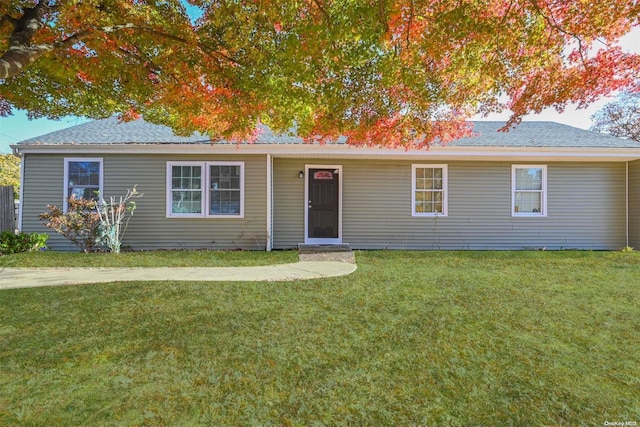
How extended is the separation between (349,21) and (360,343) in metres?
3.67

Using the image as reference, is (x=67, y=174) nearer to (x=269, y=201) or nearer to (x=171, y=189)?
(x=171, y=189)

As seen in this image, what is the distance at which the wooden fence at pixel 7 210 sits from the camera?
8.89 m

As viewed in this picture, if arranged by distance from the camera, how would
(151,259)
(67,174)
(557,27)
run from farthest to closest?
(67,174), (151,259), (557,27)

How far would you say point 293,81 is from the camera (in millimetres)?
4859

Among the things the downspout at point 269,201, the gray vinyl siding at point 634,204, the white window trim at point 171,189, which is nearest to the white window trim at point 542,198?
the gray vinyl siding at point 634,204

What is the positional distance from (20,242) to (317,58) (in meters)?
8.16

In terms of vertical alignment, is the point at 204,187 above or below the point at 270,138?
below

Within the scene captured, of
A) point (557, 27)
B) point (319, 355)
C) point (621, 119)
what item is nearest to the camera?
point (319, 355)

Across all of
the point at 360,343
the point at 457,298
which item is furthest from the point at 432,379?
the point at 457,298

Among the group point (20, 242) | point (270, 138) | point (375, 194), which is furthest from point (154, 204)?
point (375, 194)

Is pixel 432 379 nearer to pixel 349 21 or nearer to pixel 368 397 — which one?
pixel 368 397

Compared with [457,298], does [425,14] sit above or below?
above

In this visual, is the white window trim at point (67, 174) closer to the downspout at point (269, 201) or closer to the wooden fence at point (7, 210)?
the wooden fence at point (7, 210)

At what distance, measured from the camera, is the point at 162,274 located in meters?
5.50
